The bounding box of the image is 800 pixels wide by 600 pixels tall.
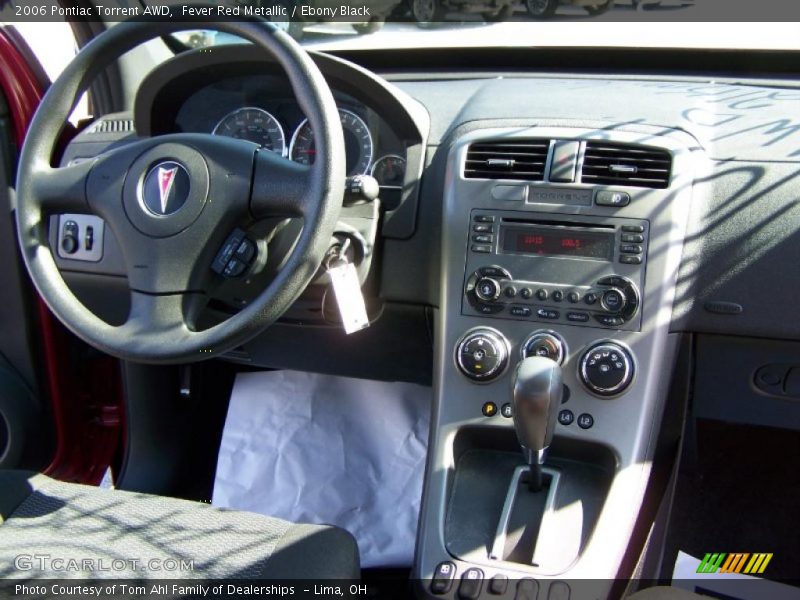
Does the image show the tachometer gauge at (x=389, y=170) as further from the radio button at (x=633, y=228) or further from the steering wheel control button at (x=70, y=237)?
the steering wheel control button at (x=70, y=237)

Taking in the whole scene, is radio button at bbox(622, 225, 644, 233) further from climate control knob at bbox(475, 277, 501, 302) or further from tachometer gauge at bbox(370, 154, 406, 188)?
tachometer gauge at bbox(370, 154, 406, 188)

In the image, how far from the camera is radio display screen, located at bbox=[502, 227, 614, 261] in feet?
4.73

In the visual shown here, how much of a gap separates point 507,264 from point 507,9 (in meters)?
0.72

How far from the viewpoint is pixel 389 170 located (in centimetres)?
166

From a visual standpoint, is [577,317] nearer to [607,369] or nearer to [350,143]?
[607,369]

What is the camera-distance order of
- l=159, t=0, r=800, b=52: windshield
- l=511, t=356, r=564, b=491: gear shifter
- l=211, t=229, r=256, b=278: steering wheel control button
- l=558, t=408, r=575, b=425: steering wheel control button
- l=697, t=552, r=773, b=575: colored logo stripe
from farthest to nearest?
1. l=697, t=552, r=773, b=575: colored logo stripe
2. l=159, t=0, r=800, b=52: windshield
3. l=558, t=408, r=575, b=425: steering wheel control button
4. l=211, t=229, r=256, b=278: steering wheel control button
5. l=511, t=356, r=564, b=491: gear shifter

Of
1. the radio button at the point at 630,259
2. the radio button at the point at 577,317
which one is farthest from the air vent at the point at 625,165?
the radio button at the point at 577,317

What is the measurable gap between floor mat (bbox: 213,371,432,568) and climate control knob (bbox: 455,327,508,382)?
67 cm

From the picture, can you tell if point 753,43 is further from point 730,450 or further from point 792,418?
point 730,450

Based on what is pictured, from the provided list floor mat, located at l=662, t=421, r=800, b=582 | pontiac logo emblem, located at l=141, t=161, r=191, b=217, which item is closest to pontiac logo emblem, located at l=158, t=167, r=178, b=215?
pontiac logo emblem, located at l=141, t=161, r=191, b=217

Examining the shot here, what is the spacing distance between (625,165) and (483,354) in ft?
1.38

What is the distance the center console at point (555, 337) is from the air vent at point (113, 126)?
2.62 ft

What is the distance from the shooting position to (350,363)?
6.56 feet

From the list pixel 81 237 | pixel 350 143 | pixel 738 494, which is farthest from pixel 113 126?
pixel 738 494
